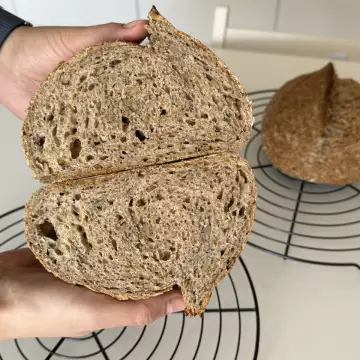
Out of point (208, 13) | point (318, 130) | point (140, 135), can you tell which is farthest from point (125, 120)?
point (208, 13)

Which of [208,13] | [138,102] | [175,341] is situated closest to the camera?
[138,102]

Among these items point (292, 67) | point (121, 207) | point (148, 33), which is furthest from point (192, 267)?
point (292, 67)

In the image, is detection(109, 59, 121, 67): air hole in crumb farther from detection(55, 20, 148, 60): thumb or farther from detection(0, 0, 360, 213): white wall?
detection(0, 0, 360, 213): white wall

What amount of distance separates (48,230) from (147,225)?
0.18m

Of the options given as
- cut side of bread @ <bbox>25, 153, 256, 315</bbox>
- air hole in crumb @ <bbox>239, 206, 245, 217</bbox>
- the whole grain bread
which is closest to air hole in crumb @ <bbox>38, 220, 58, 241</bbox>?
cut side of bread @ <bbox>25, 153, 256, 315</bbox>

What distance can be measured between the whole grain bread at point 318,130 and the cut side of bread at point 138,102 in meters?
0.36

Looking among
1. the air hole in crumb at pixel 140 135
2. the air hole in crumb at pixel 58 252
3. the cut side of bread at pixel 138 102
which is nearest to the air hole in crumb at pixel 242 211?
the cut side of bread at pixel 138 102

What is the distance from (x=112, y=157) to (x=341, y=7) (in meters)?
1.30

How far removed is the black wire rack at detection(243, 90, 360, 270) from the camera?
3.63 feet

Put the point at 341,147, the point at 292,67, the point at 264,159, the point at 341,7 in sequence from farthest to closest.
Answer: the point at 341,7 < the point at 292,67 < the point at 264,159 < the point at 341,147

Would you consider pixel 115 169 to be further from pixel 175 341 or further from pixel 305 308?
pixel 305 308

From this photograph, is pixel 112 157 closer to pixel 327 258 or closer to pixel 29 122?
pixel 29 122

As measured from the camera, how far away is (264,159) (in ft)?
4.38

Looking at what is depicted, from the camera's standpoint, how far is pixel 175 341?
0.96 metres
